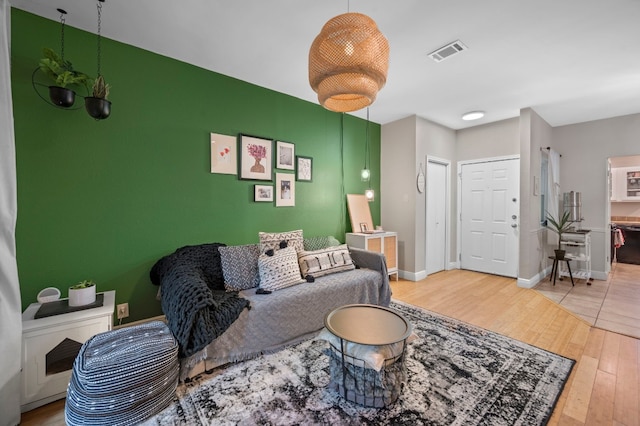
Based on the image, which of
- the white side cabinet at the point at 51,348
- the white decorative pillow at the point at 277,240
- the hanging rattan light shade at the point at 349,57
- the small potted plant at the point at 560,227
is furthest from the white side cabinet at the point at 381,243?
the white side cabinet at the point at 51,348

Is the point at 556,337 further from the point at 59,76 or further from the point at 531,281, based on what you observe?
the point at 59,76

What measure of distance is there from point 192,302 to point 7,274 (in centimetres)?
101

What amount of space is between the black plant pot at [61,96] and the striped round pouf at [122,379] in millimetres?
1703

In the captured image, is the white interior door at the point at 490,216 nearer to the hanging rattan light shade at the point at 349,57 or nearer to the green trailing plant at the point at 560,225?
the green trailing plant at the point at 560,225

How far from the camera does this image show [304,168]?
11.7 ft

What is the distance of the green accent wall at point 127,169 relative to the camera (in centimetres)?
199

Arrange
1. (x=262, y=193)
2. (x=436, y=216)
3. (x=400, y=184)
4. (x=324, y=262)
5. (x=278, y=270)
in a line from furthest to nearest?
(x=436, y=216) < (x=400, y=184) < (x=262, y=193) < (x=324, y=262) < (x=278, y=270)

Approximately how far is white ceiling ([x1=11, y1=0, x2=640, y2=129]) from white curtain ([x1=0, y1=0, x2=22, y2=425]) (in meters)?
0.90

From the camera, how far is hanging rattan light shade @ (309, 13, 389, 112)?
1.35m

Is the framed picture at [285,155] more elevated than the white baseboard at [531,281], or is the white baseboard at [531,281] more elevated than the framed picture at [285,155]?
the framed picture at [285,155]

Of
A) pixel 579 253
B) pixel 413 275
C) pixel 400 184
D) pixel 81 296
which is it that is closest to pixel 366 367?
pixel 81 296

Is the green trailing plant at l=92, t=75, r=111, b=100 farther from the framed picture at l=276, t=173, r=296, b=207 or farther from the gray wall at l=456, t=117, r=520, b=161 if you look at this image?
the gray wall at l=456, t=117, r=520, b=161

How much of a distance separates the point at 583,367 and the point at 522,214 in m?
2.48

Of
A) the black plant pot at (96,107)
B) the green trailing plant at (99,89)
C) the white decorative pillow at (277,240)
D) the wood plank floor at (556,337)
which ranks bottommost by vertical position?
the wood plank floor at (556,337)
